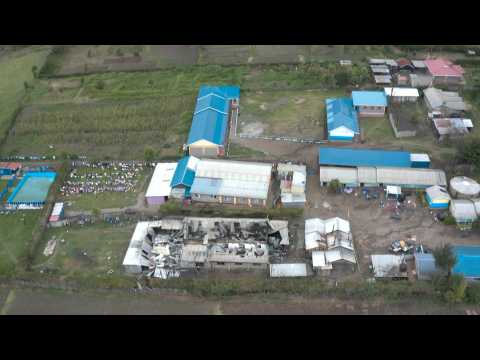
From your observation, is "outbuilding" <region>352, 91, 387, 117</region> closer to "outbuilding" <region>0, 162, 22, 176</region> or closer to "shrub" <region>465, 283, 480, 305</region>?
"shrub" <region>465, 283, 480, 305</region>

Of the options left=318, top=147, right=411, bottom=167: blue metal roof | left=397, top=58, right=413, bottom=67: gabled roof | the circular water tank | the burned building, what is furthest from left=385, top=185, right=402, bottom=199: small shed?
left=397, top=58, right=413, bottom=67: gabled roof

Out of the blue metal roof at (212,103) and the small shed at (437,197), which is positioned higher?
the blue metal roof at (212,103)

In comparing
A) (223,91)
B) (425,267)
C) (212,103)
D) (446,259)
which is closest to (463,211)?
(446,259)

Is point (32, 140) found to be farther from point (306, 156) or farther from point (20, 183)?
point (306, 156)

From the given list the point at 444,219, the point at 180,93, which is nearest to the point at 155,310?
the point at 444,219

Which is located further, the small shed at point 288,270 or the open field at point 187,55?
the open field at point 187,55

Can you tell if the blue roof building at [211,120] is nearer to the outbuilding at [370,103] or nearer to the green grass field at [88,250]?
the green grass field at [88,250]

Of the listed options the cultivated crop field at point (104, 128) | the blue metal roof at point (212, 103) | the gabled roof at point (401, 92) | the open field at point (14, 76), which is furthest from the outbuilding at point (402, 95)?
the open field at point (14, 76)

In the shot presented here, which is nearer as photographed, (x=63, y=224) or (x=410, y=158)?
(x=63, y=224)
